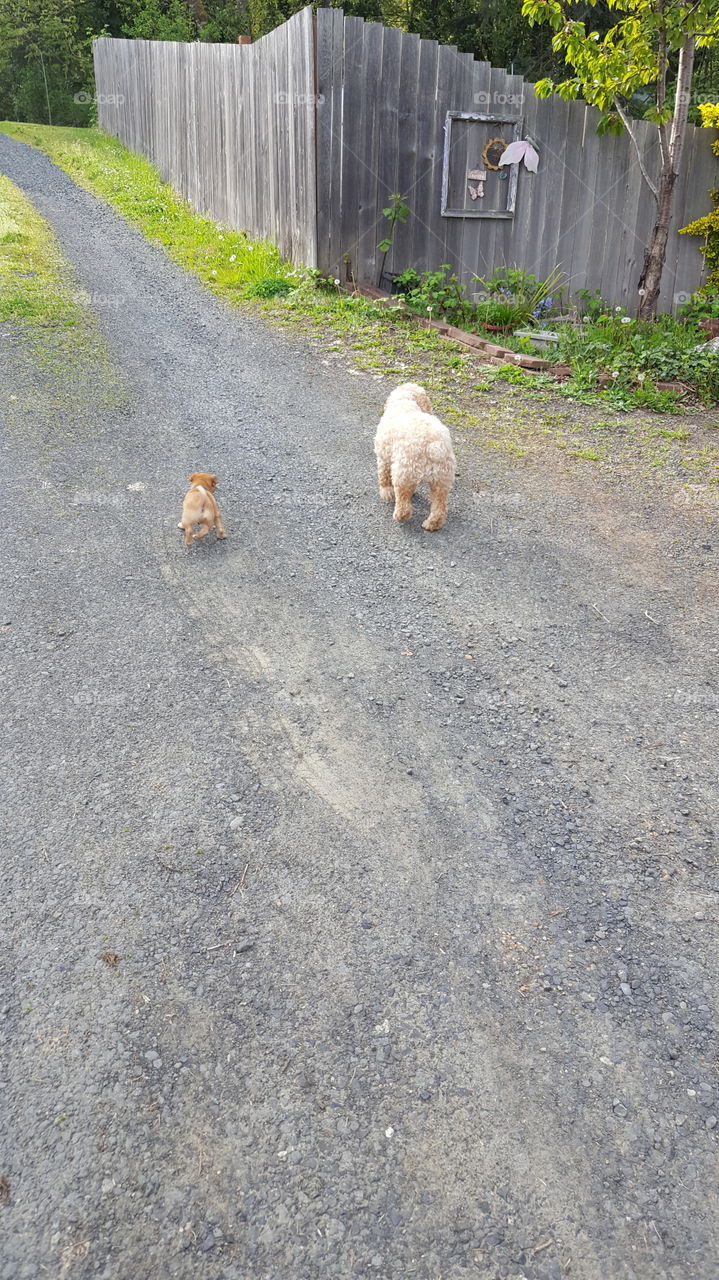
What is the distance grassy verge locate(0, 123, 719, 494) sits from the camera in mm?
6586

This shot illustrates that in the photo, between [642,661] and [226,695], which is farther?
[642,661]

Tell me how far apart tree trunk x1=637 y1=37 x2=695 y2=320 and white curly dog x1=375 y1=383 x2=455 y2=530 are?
5472 mm

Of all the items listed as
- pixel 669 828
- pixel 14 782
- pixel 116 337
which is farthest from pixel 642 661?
pixel 116 337

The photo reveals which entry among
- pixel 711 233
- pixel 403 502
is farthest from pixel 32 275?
pixel 711 233

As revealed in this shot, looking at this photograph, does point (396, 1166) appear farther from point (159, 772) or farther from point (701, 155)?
point (701, 155)

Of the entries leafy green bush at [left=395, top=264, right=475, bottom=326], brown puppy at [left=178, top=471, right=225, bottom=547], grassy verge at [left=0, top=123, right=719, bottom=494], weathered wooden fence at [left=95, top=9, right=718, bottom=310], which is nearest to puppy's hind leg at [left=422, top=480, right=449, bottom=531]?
brown puppy at [left=178, top=471, right=225, bottom=547]

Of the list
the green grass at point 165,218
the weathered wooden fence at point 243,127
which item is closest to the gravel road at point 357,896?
the green grass at point 165,218

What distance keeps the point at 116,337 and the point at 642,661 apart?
21.9 feet

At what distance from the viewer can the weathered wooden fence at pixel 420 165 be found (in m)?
9.46

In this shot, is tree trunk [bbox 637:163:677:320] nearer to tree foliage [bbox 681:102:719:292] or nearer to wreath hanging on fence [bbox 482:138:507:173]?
wreath hanging on fence [bbox 482:138:507:173]

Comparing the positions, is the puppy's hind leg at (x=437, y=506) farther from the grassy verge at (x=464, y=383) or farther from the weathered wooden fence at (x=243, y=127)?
the weathered wooden fence at (x=243, y=127)

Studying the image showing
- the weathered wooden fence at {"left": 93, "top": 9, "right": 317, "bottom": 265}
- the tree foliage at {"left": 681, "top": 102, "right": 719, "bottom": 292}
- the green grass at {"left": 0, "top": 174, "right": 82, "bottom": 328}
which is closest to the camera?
the green grass at {"left": 0, "top": 174, "right": 82, "bottom": 328}

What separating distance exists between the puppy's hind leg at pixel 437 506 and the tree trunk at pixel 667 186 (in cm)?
580

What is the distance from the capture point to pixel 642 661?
4211mm
